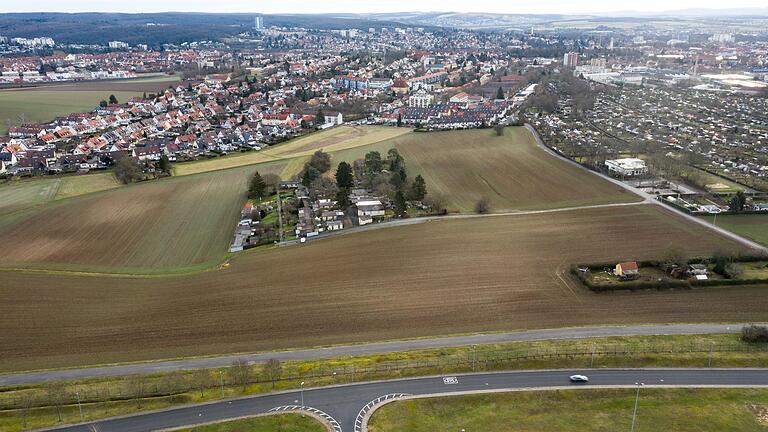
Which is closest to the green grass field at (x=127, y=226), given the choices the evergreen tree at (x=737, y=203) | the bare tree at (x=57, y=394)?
the bare tree at (x=57, y=394)

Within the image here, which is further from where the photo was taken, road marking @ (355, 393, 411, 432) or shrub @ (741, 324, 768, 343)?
shrub @ (741, 324, 768, 343)

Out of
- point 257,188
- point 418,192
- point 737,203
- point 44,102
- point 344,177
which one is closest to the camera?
point 737,203

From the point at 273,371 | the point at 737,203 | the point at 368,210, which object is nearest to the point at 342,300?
the point at 273,371

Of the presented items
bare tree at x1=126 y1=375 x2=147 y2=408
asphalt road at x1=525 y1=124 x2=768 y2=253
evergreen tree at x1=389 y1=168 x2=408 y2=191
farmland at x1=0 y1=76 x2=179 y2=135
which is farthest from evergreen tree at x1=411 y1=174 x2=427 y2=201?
farmland at x1=0 y1=76 x2=179 y2=135

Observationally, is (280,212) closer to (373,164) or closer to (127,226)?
(127,226)

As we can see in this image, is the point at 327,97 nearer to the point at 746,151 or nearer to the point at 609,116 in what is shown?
the point at 609,116

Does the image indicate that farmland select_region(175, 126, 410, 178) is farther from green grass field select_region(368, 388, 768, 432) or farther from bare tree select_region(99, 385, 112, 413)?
green grass field select_region(368, 388, 768, 432)
